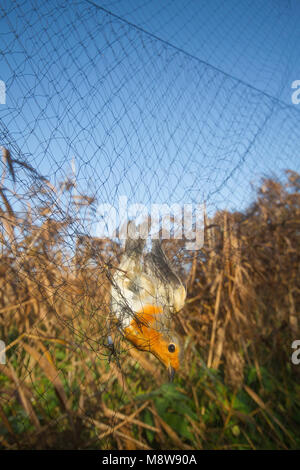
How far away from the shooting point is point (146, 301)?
683 millimetres

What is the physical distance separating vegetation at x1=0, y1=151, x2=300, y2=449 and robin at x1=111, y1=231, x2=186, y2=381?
0.59ft

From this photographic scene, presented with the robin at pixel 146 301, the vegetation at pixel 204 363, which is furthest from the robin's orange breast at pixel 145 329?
the vegetation at pixel 204 363

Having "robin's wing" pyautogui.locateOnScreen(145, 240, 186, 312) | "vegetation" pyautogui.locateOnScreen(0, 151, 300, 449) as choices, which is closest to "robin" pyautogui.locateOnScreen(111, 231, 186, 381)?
"robin's wing" pyautogui.locateOnScreen(145, 240, 186, 312)

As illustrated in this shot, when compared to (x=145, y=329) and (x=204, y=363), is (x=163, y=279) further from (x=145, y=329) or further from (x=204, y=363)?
(x=204, y=363)

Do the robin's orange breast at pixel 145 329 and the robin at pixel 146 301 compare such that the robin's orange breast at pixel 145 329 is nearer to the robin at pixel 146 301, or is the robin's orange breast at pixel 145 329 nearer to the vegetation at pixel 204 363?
the robin at pixel 146 301

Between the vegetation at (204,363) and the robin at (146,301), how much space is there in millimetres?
180

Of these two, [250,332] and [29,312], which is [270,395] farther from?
[29,312]

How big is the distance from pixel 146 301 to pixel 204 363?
3.16 feet

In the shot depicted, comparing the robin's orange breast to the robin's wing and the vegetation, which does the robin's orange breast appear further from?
the vegetation

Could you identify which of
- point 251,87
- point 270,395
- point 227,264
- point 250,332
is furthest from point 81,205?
point 270,395

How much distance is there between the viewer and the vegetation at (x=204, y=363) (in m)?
1.08

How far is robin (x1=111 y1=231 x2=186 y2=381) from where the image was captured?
0.66 meters

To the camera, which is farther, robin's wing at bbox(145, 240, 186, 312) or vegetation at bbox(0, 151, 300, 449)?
vegetation at bbox(0, 151, 300, 449)
